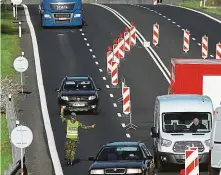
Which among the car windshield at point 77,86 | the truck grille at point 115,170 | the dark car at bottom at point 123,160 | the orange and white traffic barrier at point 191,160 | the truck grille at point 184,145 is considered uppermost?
the orange and white traffic barrier at point 191,160

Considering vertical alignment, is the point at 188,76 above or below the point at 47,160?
above

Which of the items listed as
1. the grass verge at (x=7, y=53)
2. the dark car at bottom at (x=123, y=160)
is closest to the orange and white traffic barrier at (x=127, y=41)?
the grass verge at (x=7, y=53)

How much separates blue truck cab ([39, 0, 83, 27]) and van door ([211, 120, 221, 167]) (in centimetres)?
4292

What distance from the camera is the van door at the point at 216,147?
2412cm

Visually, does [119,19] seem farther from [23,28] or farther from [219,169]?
[219,169]

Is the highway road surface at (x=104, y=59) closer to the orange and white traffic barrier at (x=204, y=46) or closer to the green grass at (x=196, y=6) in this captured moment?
the orange and white traffic barrier at (x=204, y=46)

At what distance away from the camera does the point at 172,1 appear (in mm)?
102938

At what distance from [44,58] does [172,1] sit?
47585mm

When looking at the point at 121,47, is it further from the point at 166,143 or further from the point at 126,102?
the point at 166,143

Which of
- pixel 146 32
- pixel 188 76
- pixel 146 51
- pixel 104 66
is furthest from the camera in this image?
pixel 146 32

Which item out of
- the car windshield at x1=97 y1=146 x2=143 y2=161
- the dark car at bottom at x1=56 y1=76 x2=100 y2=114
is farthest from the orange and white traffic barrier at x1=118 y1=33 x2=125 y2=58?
the car windshield at x1=97 y1=146 x2=143 y2=161

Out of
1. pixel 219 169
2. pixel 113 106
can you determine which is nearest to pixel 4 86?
pixel 113 106

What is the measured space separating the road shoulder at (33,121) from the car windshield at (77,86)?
5.37 ft

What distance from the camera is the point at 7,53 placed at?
57531 millimetres
